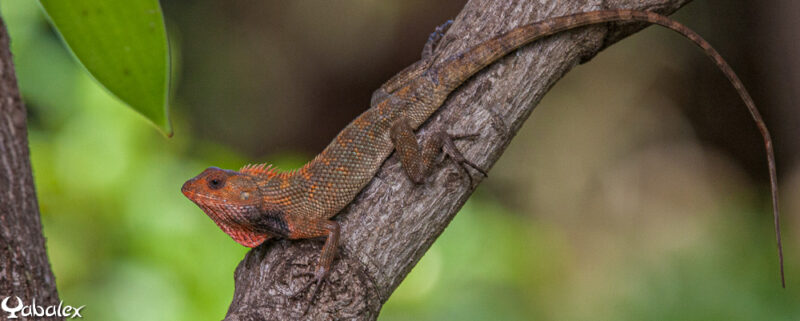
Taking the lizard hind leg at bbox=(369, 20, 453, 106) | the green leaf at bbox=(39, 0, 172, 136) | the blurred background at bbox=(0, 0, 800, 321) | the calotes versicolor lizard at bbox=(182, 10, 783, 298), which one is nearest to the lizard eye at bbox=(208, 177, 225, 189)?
the calotes versicolor lizard at bbox=(182, 10, 783, 298)

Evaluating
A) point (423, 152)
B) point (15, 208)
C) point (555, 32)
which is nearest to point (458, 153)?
point (423, 152)

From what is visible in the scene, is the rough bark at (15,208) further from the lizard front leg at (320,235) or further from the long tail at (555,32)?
the long tail at (555,32)

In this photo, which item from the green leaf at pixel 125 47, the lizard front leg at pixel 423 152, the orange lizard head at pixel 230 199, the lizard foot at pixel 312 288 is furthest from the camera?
the orange lizard head at pixel 230 199

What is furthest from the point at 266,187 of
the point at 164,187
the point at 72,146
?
the point at 72,146

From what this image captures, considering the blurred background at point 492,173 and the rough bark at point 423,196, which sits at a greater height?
the blurred background at point 492,173

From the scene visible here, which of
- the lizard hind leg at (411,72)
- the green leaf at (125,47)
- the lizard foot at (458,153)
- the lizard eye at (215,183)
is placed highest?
the lizard hind leg at (411,72)

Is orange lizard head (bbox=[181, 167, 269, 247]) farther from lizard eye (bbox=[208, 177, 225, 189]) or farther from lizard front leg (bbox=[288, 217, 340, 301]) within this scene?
lizard front leg (bbox=[288, 217, 340, 301])

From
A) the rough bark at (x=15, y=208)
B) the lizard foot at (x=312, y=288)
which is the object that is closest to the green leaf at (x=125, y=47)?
the rough bark at (x=15, y=208)

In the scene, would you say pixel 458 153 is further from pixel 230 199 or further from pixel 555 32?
pixel 230 199
